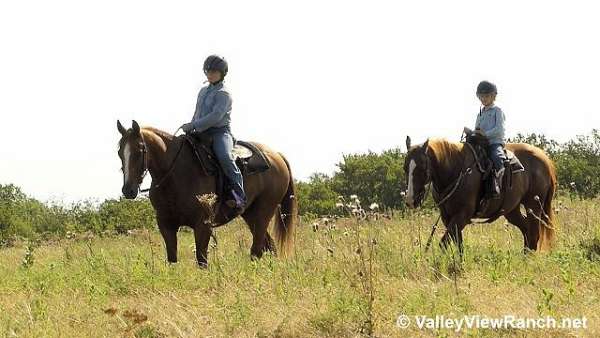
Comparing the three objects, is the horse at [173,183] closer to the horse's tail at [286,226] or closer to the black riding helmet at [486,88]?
the horse's tail at [286,226]

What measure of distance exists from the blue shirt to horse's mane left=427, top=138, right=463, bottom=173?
1.85 ft

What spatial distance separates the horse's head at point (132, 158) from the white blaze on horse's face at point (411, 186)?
10.6ft

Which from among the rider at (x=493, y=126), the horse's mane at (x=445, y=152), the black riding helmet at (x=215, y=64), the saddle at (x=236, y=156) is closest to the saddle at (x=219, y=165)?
the saddle at (x=236, y=156)

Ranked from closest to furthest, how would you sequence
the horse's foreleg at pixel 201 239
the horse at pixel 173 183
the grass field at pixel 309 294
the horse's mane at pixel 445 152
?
1. the grass field at pixel 309 294
2. the horse at pixel 173 183
3. the horse's foreleg at pixel 201 239
4. the horse's mane at pixel 445 152

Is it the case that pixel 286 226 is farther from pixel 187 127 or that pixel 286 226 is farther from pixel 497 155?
pixel 497 155

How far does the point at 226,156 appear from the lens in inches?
369

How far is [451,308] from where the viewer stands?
230 inches

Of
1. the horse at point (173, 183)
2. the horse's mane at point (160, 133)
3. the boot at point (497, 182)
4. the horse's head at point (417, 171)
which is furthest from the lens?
the boot at point (497, 182)

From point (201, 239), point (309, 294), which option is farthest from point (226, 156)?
point (309, 294)

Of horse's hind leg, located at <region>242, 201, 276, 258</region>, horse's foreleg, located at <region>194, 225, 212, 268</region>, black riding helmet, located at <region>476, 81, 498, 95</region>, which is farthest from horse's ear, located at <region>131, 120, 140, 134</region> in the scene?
black riding helmet, located at <region>476, 81, 498, 95</region>

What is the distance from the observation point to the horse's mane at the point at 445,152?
31.8 feet

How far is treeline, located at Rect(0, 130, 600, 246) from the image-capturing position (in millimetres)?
20969

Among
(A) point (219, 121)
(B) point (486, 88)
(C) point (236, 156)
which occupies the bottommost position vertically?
(C) point (236, 156)

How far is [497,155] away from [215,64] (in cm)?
416
